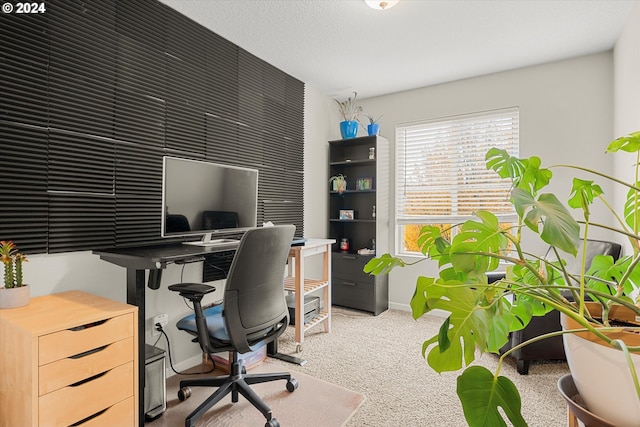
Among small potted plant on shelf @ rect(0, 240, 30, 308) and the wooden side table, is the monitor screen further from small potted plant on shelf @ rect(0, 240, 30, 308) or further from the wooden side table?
small potted plant on shelf @ rect(0, 240, 30, 308)

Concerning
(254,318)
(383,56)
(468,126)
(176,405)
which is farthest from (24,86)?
(468,126)

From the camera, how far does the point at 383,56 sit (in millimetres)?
3086

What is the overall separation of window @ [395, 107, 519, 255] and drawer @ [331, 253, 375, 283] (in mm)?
568

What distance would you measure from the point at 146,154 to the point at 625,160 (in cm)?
351

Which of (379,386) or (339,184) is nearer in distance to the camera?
A: (379,386)

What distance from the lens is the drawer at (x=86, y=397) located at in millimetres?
1255

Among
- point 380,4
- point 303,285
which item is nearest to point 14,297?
point 303,285

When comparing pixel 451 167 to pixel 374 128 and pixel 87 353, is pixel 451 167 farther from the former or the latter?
pixel 87 353

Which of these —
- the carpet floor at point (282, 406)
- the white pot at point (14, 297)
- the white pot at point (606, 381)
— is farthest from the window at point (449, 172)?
the white pot at point (14, 297)

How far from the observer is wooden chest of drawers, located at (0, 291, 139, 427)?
1.24 m

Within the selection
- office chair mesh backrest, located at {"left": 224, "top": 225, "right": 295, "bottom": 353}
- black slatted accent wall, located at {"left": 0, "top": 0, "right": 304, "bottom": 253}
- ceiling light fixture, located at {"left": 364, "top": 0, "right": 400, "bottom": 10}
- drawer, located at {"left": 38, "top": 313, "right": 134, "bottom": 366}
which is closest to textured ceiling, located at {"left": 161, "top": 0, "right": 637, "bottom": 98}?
ceiling light fixture, located at {"left": 364, "top": 0, "right": 400, "bottom": 10}

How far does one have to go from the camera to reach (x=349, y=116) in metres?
4.35

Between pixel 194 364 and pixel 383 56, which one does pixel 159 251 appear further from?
pixel 383 56

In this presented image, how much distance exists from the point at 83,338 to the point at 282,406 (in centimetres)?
117
